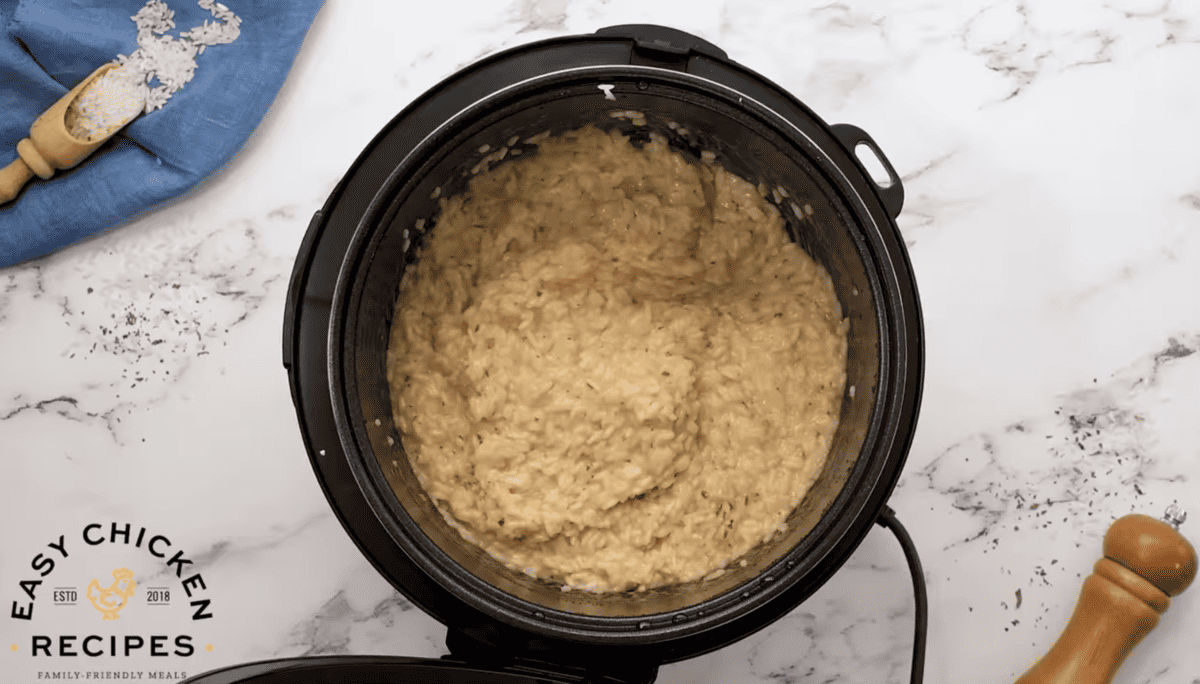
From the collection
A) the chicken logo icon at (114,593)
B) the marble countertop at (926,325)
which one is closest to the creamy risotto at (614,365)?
the marble countertop at (926,325)

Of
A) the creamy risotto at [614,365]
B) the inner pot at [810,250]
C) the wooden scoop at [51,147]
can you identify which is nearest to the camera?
the inner pot at [810,250]

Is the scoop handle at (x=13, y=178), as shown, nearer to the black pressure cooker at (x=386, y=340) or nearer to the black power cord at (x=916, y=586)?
the black pressure cooker at (x=386, y=340)

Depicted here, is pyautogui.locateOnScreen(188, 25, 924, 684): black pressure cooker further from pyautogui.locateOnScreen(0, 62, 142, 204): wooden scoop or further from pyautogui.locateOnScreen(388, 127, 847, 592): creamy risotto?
pyautogui.locateOnScreen(0, 62, 142, 204): wooden scoop

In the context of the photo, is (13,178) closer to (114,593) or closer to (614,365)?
(114,593)

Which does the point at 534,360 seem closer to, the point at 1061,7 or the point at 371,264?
the point at 371,264

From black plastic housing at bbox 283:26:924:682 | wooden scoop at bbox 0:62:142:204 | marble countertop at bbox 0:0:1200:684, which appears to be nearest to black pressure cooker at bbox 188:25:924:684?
black plastic housing at bbox 283:26:924:682

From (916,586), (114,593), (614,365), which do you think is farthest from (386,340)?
(916,586)
